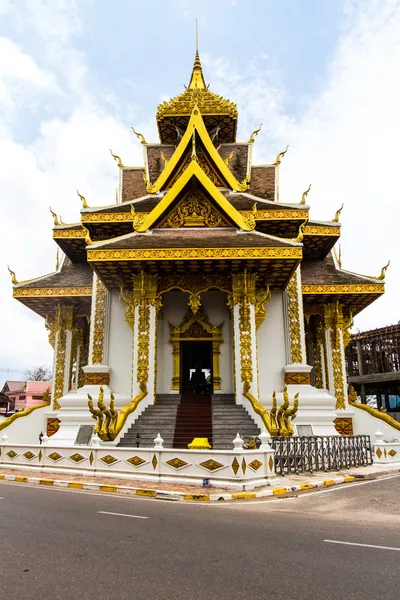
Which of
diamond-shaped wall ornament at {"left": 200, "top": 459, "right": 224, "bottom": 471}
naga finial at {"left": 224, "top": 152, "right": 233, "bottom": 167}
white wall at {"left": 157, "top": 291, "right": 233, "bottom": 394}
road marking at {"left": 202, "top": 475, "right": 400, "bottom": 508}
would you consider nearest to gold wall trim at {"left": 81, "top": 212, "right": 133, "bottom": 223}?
white wall at {"left": 157, "top": 291, "right": 233, "bottom": 394}

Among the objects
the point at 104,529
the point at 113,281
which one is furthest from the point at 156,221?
the point at 104,529

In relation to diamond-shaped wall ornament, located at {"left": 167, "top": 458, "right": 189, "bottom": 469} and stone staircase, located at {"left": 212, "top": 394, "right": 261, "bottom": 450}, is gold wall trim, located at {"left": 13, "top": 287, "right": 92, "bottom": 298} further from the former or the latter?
diamond-shaped wall ornament, located at {"left": 167, "top": 458, "right": 189, "bottom": 469}

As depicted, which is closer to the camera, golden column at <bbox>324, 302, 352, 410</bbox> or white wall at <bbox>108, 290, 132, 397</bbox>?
white wall at <bbox>108, 290, 132, 397</bbox>

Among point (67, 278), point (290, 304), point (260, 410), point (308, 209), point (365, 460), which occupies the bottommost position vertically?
point (365, 460)

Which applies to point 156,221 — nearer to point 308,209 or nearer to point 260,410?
point 308,209

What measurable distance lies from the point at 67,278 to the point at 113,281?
410 cm

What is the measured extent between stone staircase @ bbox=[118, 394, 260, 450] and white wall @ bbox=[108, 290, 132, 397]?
5.70ft

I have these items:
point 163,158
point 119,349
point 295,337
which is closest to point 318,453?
point 295,337

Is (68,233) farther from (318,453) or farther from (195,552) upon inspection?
(195,552)

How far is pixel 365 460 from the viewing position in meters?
12.9

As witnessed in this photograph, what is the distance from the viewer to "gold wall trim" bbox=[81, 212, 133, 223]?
16828 millimetres

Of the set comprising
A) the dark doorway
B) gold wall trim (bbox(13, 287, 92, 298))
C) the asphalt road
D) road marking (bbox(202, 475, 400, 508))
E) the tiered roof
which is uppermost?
the tiered roof

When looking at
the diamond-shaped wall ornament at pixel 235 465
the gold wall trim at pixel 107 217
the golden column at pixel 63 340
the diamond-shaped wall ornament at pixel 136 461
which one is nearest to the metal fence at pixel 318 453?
the diamond-shaped wall ornament at pixel 235 465

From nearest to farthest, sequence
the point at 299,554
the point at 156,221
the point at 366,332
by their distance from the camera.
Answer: the point at 299,554, the point at 156,221, the point at 366,332
